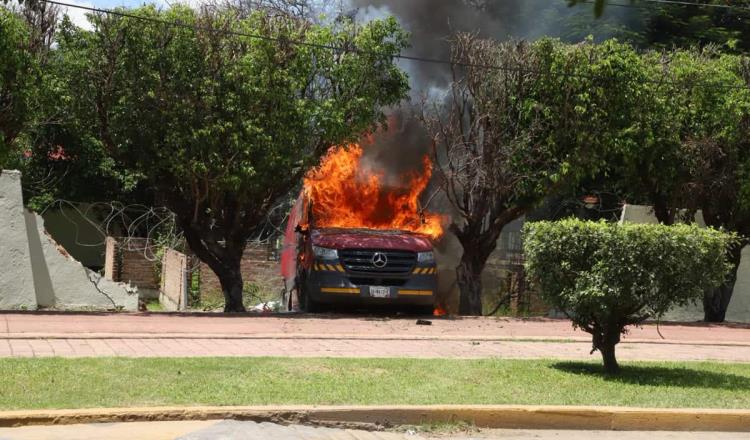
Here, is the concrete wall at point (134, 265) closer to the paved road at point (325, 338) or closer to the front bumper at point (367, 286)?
the paved road at point (325, 338)

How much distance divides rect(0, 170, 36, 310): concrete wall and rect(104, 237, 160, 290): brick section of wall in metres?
7.00

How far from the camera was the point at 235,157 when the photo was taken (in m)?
15.7

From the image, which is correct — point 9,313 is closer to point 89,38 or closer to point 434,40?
point 89,38

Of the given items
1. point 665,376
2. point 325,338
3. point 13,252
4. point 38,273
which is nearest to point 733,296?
point 665,376

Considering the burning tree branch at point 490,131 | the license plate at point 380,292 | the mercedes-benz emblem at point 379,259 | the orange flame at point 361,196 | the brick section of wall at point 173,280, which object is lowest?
the brick section of wall at point 173,280

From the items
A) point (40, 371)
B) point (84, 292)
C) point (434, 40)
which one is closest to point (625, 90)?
point (434, 40)

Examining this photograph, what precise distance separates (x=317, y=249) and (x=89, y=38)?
5331 millimetres

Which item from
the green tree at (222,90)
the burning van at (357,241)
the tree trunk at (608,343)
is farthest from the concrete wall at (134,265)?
the tree trunk at (608,343)

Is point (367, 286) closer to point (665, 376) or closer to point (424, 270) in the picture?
point (424, 270)

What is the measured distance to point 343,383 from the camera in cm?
805

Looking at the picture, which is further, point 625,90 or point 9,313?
point 625,90

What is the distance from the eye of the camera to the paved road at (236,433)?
614cm

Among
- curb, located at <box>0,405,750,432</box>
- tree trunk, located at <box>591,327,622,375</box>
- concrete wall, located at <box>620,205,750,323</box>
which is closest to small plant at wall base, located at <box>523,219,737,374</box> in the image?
tree trunk, located at <box>591,327,622,375</box>

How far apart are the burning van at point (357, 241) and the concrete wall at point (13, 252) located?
497 centimetres
